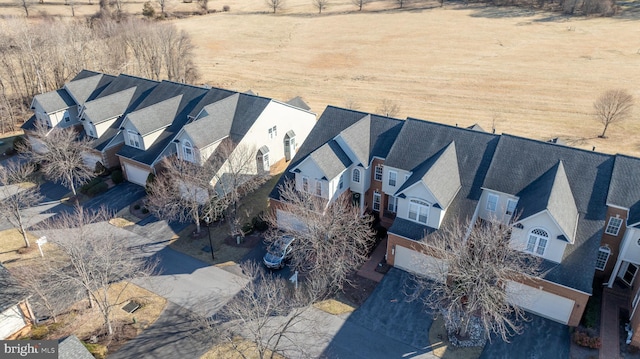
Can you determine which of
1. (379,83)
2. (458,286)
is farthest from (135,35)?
(458,286)

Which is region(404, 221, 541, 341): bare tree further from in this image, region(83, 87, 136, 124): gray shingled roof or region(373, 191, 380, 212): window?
region(83, 87, 136, 124): gray shingled roof

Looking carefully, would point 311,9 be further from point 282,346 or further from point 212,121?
point 282,346

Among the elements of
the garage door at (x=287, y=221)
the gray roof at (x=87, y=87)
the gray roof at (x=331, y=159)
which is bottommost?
the garage door at (x=287, y=221)

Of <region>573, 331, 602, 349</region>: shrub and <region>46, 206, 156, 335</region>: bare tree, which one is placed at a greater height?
<region>46, 206, 156, 335</region>: bare tree

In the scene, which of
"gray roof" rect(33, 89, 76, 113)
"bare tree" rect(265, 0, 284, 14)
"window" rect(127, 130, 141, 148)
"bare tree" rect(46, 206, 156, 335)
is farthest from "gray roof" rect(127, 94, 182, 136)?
"bare tree" rect(265, 0, 284, 14)

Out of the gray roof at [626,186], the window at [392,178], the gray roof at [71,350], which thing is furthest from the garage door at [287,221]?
the gray roof at [626,186]

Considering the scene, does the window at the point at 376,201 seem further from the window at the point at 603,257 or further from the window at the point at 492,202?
the window at the point at 603,257

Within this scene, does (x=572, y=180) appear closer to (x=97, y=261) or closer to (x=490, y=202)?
(x=490, y=202)

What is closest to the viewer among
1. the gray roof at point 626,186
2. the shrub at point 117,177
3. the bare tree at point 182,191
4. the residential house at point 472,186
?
the residential house at point 472,186
